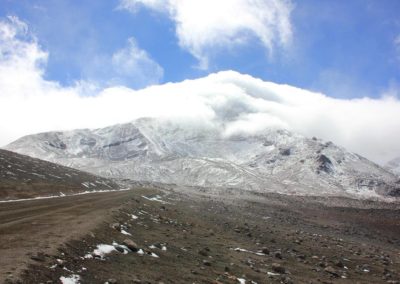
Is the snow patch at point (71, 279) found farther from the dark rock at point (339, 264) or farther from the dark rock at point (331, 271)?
the dark rock at point (339, 264)

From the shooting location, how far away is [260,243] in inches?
1393

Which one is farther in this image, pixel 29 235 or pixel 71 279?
pixel 29 235

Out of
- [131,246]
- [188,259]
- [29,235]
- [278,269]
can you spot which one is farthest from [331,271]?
[29,235]


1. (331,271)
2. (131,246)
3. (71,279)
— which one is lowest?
(331,271)

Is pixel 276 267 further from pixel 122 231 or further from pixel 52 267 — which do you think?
pixel 52 267

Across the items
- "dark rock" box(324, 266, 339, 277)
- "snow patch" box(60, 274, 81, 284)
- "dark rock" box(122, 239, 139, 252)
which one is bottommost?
"dark rock" box(324, 266, 339, 277)

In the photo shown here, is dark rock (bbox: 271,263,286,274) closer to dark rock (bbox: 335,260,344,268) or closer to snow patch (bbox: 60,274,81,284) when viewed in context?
dark rock (bbox: 335,260,344,268)

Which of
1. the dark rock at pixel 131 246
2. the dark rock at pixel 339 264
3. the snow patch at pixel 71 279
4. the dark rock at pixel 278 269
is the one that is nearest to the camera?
the snow patch at pixel 71 279

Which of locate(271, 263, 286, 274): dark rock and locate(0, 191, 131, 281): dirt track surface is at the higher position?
locate(0, 191, 131, 281): dirt track surface

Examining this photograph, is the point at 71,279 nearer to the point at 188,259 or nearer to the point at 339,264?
the point at 188,259

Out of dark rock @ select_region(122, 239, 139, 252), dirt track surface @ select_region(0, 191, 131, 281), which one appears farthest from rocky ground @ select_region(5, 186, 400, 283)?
dirt track surface @ select_region(0, 191, 131, 281)

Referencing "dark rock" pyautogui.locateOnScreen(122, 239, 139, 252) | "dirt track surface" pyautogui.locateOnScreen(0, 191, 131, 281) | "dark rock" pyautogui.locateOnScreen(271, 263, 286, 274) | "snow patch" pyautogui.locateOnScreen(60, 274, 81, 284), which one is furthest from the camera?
"dark rock" pyautogui.locateOnScreen(271, 263, 286, 274)

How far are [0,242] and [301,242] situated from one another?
28.1 meters

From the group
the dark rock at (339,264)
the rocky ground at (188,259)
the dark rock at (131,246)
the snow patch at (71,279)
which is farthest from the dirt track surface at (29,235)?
the dark rock at (339,264)
